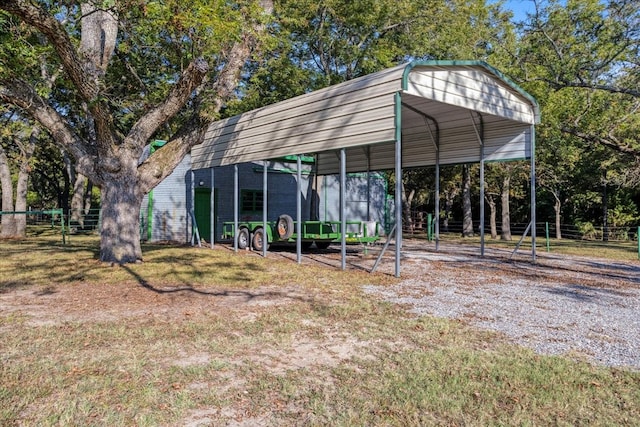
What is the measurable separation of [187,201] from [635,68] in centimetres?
1617

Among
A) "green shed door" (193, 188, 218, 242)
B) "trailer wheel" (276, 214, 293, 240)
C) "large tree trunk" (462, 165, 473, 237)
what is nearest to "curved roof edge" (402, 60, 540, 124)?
"trailer wheel" (276, 214, 293, 240)

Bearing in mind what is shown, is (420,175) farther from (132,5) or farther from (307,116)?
(132,5)

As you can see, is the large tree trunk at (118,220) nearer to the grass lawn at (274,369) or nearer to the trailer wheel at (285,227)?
the grass lawn at (274,369)

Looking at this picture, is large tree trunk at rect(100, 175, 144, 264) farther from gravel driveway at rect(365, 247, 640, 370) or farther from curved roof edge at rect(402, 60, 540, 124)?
curved roof edge at rect(402, 60, 540, 124)

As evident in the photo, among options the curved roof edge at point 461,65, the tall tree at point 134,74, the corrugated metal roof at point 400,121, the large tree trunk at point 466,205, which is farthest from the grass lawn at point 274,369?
the large tree trunk at point 466,205

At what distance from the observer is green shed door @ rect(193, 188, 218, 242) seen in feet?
59.3

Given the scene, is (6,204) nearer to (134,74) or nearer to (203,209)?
(203,209)

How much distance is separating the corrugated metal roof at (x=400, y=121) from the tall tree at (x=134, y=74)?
1.81 meters

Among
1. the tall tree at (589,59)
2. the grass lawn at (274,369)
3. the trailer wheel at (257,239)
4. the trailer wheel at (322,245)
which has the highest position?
the tall tree at (589,59)

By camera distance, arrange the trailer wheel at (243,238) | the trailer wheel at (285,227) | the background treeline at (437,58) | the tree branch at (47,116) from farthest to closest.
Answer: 1. the trailer wheel at (243,238)
2. the trailer wheel at (285,227)
3. the background treeline at (437,58)
4. the tree branch at (47,116)

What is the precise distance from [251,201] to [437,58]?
9765mm

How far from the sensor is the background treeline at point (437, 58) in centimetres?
1122

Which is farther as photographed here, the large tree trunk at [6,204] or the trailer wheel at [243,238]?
the large tree trunk at [6,204]

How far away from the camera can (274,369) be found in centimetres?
392
